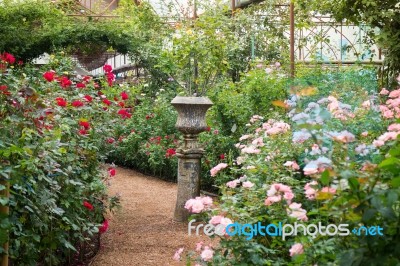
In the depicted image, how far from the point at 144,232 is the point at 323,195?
164 inches

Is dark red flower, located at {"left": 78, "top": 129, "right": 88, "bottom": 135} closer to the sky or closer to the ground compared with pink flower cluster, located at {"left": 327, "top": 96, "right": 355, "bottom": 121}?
closer to the ground

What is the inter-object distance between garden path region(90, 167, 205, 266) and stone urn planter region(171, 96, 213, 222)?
0.26 m

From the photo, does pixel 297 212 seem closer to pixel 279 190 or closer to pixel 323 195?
pixel 279 190

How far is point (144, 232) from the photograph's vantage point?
597 centimetres

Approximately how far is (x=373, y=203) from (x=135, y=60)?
410 inches

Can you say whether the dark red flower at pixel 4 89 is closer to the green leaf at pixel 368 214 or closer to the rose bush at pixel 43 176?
the rose bush at pixel 43 176

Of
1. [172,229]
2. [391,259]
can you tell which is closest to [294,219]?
[391,259]

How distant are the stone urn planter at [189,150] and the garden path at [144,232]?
265 millimetres

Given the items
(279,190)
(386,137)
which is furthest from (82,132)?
(386,137)

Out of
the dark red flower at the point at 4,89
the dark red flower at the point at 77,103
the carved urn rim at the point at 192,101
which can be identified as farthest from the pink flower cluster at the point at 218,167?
the carved urn rim at the point at 192,101

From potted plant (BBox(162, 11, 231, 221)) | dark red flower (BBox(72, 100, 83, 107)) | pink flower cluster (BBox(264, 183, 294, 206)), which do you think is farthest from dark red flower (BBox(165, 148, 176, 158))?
pink flower cluster (BBox(264, 183, 294, 206))

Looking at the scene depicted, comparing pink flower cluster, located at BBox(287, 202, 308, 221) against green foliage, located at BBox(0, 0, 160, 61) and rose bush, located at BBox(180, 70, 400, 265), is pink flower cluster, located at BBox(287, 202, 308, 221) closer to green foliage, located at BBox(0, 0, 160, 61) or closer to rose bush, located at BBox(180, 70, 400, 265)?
rose bush, located at BBox(180, 70, 400, 265)

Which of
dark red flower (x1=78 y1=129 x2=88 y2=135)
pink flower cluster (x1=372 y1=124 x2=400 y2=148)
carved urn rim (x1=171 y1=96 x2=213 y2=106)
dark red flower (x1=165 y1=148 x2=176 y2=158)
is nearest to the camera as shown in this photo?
pink flower cluster (x1=372 y1=124 x2=400 y2=148)

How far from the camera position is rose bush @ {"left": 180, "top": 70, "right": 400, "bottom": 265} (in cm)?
185
